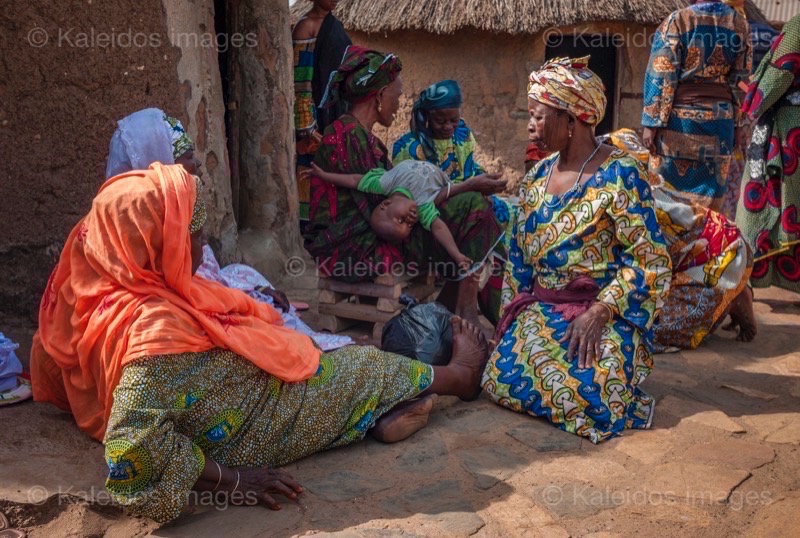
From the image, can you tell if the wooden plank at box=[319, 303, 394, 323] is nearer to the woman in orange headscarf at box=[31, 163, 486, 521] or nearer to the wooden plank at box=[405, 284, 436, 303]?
the wooden plank at box=[405, 284, 436, 303]

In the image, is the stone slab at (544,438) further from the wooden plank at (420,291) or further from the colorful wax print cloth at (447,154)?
the colorful wax print cloth at (447,154)

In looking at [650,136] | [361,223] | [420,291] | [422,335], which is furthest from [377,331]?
[650,136]

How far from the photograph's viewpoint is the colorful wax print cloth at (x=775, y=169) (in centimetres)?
577

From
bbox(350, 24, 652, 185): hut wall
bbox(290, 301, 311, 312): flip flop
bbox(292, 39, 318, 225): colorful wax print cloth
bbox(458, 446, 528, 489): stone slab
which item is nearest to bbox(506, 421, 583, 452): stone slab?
bbox(458, 446, 528, 489): stone slab

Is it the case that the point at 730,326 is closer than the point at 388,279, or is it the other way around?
the point at 388,279

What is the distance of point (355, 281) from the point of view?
492 centimetres

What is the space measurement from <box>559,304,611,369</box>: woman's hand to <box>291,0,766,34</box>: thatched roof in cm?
561

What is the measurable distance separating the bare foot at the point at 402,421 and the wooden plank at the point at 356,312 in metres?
1.32

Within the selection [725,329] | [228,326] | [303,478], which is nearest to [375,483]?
[303,478]

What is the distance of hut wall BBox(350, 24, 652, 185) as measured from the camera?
29.6ft

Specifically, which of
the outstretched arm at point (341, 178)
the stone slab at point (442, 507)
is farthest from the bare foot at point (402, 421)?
the outstretched arm at point (341, 178)

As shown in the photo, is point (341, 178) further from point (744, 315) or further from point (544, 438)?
point (744, 315)

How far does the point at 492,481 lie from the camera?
320cm

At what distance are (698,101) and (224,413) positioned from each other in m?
4.64
